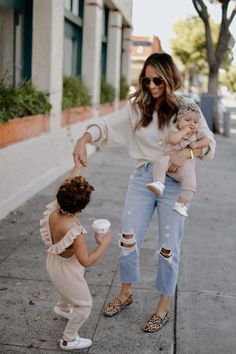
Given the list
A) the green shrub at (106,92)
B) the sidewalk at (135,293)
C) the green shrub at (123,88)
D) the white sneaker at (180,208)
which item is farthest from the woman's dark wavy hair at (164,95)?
the green shrub at (123,88)

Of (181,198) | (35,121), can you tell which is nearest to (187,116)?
(181,198)

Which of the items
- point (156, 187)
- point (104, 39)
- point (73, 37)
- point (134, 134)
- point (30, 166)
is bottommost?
point (30, 166)

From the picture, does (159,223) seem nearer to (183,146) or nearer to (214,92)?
(183,146)

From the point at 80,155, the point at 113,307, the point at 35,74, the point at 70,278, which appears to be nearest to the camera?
the point at 70,278

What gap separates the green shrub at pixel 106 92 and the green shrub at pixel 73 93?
3346mm

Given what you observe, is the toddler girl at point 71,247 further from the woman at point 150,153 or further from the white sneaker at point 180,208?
the white sneaker at point 180,208

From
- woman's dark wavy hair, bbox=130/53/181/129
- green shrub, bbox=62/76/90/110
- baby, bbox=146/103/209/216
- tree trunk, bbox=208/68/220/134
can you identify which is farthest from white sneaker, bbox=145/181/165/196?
tree trunk, bbox=208/68/220/134

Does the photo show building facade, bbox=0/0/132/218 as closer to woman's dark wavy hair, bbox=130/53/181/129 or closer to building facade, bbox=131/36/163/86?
woman's dark wavy hair, bbox=130/53/181/129

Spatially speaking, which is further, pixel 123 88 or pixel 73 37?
pixel 123 88

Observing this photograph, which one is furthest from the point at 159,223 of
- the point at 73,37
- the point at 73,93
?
the point at 73,37

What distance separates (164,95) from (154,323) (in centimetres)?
160

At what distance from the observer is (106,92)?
16.7 meters

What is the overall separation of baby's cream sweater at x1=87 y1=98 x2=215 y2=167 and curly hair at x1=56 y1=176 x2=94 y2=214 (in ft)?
2.30

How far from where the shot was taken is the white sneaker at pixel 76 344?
3.48 meters
